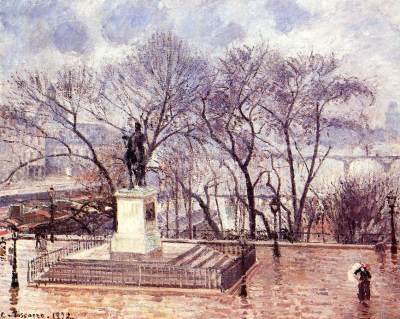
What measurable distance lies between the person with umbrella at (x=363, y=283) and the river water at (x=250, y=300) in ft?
0.52

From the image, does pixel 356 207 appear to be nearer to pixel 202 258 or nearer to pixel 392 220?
pixel 392 220

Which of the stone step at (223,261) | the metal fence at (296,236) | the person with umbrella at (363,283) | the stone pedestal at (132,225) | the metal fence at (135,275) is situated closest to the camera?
the person with umbrella at (363,283)

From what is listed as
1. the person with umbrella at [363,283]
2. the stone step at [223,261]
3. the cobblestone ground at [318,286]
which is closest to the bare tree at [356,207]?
the cobblestone ground at [318,286]

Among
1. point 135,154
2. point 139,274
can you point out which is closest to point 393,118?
point 135,154

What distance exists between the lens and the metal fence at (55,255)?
554 inches

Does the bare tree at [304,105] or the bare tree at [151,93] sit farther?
the bare tree at [151,93]

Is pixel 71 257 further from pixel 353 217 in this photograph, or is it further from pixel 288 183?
pixel 353 217

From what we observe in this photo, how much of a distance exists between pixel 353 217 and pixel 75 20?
9080mm

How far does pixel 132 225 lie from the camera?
14.1m

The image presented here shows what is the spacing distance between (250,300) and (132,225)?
3.48 metres

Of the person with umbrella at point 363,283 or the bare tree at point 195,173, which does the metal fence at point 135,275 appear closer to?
the person with umbrella at point 363,283

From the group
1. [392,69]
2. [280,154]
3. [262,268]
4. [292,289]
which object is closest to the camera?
[292,289]

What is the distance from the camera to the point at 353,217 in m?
17.5

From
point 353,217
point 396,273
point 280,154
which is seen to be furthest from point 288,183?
point 396,273
